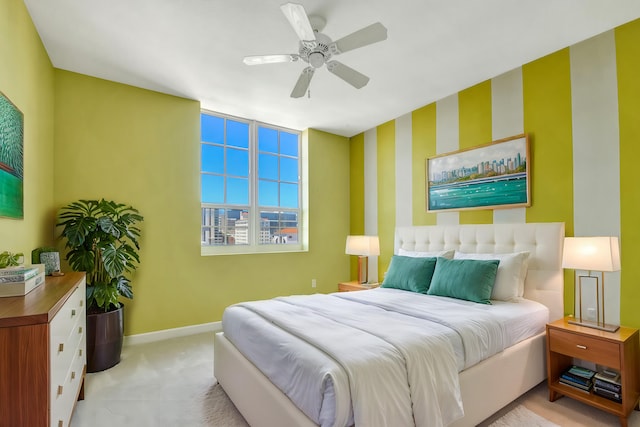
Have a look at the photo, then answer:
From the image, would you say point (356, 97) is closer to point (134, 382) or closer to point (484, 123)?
point (484, 123)

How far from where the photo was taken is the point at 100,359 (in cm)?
279

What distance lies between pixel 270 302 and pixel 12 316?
1631mm

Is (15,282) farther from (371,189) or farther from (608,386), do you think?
(371,189)

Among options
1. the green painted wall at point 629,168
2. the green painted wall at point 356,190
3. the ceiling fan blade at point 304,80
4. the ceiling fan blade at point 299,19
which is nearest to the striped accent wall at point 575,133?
the green painted wall at point 629,168

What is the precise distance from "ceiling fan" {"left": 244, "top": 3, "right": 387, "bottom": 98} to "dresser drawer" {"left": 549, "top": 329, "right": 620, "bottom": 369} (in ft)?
7.66

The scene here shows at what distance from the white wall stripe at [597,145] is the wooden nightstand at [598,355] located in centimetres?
38

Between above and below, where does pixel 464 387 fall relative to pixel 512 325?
below

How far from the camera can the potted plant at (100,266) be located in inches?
109

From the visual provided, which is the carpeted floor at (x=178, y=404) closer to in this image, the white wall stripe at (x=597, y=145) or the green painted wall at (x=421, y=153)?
the white wall stripe at (x=597, y=145)

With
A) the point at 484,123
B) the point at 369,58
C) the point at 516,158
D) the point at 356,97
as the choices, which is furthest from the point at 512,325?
the point at 356,97

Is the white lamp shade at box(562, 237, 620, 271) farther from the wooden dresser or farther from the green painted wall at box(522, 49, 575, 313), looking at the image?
the wooden dresser

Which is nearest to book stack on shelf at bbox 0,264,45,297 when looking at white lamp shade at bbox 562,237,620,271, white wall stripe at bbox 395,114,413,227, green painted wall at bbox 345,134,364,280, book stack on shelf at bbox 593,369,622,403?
white lamp shade at bbox 562,237,620,271

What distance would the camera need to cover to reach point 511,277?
2.73 meters

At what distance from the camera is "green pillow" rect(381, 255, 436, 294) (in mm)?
3076
